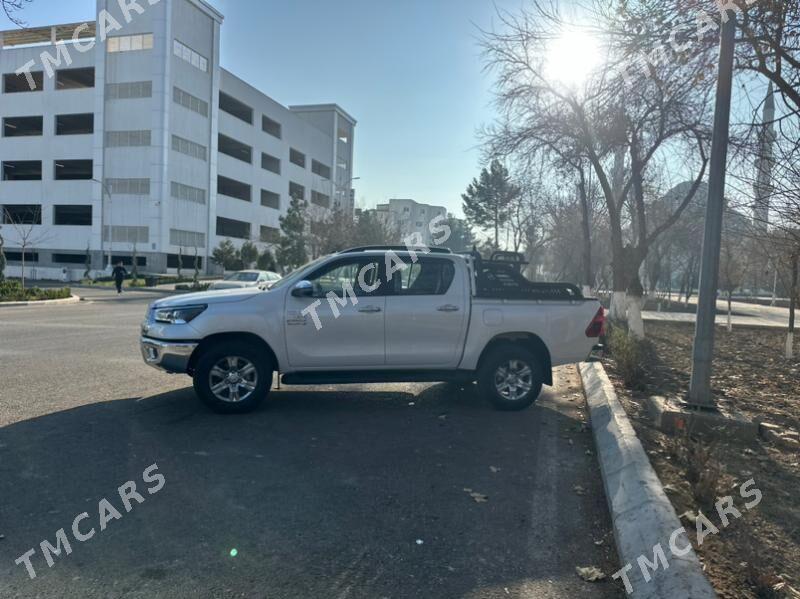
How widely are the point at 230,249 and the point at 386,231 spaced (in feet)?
46.9

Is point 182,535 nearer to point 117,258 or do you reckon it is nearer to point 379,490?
point 379,490

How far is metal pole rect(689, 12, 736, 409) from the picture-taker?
252 inches

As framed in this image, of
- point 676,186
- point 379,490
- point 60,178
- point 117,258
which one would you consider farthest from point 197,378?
point 60,178

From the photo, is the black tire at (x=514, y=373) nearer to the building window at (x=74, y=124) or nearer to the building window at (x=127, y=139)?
the building window at (x=127, y=139)

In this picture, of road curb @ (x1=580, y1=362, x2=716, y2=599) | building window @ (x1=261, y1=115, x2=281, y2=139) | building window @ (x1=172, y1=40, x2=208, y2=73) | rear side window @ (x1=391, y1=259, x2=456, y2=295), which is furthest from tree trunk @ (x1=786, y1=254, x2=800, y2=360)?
building window @ (x1=261, y1=115, x2=281, y2=139)

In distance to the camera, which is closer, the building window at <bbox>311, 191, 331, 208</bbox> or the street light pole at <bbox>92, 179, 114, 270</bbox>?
the street light pole at <bbox>92, 179, 114, 270</bbox>

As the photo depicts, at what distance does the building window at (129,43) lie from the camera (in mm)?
49281

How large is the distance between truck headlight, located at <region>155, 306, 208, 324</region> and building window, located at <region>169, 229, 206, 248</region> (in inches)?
1846

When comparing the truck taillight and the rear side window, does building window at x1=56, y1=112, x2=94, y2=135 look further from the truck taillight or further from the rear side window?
the truck taillight

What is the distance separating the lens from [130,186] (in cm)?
5000

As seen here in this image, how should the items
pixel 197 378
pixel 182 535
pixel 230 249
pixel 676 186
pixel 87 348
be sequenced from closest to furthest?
pixel 182 535, pixel 197 378, pixel 87 348, pixel 676 186, pixel 230 249

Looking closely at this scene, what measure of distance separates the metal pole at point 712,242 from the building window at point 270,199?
62.2 m

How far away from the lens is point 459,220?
303 ft

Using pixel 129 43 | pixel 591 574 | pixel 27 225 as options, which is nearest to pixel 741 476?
pixel 591 574
